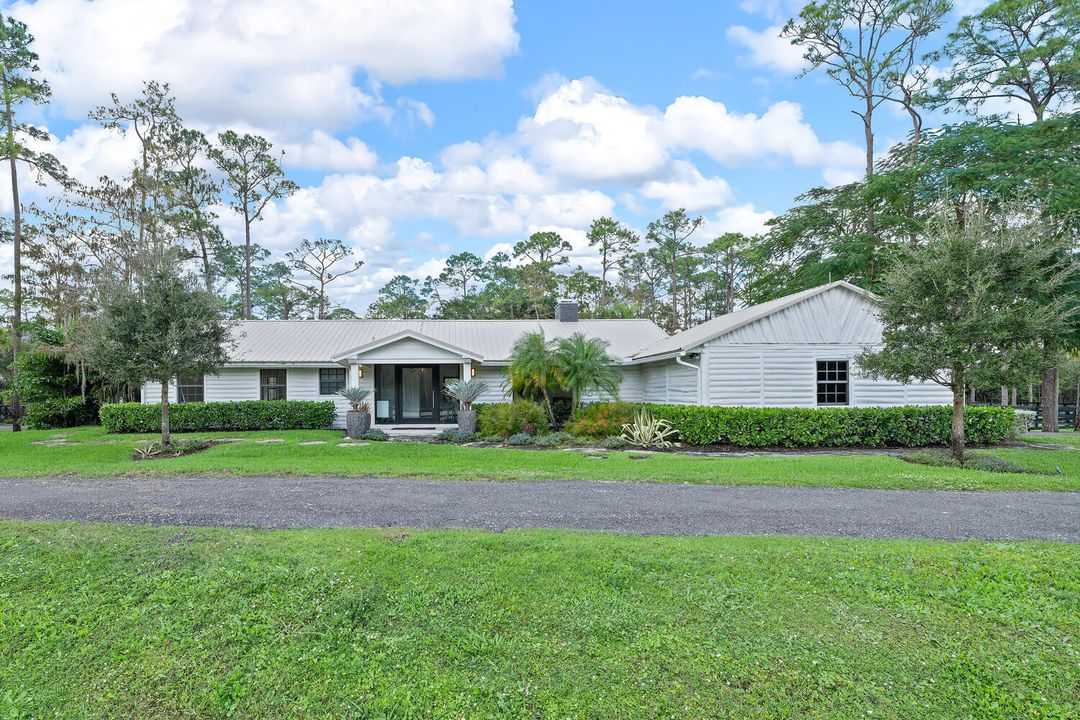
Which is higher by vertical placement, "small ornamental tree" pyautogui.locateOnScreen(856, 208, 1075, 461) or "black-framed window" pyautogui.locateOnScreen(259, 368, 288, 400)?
"small ornamental tree" pyautogui.locateOnScreen(856, 208, 1075, 461)

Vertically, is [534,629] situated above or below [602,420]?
below

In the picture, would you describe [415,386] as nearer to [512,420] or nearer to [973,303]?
[512,420]

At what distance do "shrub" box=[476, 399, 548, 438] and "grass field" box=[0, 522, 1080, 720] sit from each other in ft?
34.0

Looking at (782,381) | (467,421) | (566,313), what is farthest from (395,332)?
(782,381)

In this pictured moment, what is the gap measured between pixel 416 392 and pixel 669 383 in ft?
29.0

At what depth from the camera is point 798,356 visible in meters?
15.0

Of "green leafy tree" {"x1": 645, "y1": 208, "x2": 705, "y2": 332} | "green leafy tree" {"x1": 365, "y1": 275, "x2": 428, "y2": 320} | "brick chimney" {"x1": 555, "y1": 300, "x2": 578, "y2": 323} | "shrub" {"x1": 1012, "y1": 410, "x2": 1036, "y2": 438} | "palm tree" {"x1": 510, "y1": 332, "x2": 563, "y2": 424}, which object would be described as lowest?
"shrub" {"x1": 1012, "y1": 410, "x2": 1036, "y2": 438}

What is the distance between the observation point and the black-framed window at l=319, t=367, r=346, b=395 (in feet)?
64.5

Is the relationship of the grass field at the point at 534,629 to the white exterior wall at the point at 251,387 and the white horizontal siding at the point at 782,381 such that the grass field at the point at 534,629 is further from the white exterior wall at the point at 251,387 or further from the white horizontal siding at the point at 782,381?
the white exterior wall at the point at 251,387

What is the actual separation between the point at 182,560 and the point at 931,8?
94.5 feet

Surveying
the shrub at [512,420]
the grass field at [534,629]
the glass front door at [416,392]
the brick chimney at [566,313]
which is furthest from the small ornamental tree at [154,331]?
the brick chimney at [566,313]

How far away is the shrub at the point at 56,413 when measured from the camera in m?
20.5

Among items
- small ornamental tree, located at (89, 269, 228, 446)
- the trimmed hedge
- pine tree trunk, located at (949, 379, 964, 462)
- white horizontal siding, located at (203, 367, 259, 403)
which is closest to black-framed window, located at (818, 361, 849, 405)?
pine tree trunk, located at (949, 379, 964, 462)

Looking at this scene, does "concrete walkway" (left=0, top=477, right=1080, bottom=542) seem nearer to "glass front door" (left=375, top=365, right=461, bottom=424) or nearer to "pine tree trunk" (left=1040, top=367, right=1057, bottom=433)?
"glass front door" (left=375, top=365, right=461, bottom=424)
